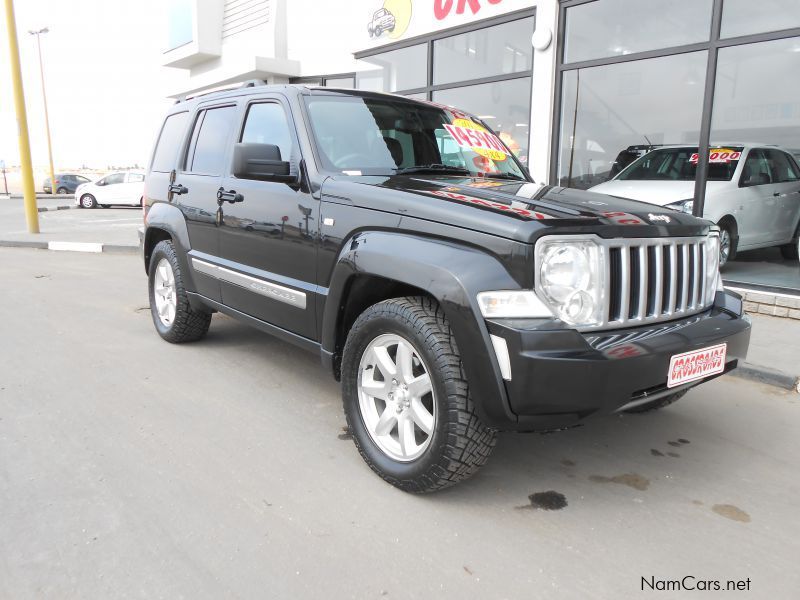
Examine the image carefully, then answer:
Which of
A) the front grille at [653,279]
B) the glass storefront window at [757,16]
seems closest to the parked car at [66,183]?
the glass storefront window at [757,16]

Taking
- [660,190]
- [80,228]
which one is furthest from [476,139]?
[80,228]

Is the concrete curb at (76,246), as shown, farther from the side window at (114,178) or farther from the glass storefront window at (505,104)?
the side window at (114,178)

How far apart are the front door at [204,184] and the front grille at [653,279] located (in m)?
2.69

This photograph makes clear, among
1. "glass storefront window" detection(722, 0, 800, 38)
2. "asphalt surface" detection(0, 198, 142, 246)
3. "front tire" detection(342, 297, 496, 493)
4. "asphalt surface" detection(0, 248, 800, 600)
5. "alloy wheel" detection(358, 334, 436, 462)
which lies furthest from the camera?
"asphalt surface" detection(0, 198, 142, 246)

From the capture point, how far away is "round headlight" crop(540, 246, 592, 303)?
239 cm

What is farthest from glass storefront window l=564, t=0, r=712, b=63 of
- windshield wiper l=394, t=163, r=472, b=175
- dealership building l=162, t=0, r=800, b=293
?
windshield wiper l=394, t=163, r=472, b=175

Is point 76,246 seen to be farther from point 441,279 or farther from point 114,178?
point 114,178

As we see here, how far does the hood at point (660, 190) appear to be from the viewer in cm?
709

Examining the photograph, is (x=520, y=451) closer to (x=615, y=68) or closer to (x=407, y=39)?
(x=615, y=68)

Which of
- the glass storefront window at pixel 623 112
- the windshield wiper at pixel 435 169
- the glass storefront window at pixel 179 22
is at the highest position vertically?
the glass storefront window at pixel 179 22

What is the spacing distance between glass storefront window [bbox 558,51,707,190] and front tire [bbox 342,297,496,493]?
18.5 ft

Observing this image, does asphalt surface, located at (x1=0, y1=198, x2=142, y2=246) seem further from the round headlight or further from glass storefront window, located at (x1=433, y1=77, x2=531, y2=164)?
the round headlight

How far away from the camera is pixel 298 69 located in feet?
47.4

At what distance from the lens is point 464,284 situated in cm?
241
